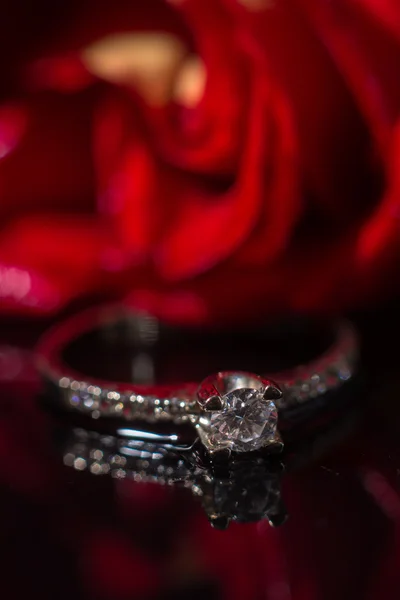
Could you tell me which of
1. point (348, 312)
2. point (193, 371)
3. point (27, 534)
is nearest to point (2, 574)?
point (27, 534)

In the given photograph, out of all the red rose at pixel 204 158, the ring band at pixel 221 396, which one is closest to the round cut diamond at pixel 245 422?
the ring band at pixel 221 396

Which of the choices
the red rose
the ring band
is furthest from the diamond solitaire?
the red rose

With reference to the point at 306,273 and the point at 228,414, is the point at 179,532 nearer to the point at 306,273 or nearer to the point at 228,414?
the point at 228,414

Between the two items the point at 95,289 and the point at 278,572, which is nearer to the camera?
the point at 278,572

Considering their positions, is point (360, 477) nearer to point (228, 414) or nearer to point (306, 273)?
point (228, 414)

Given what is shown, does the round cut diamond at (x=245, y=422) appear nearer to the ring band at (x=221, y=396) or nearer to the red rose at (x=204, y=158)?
the ring band at (x=221, y=396)
